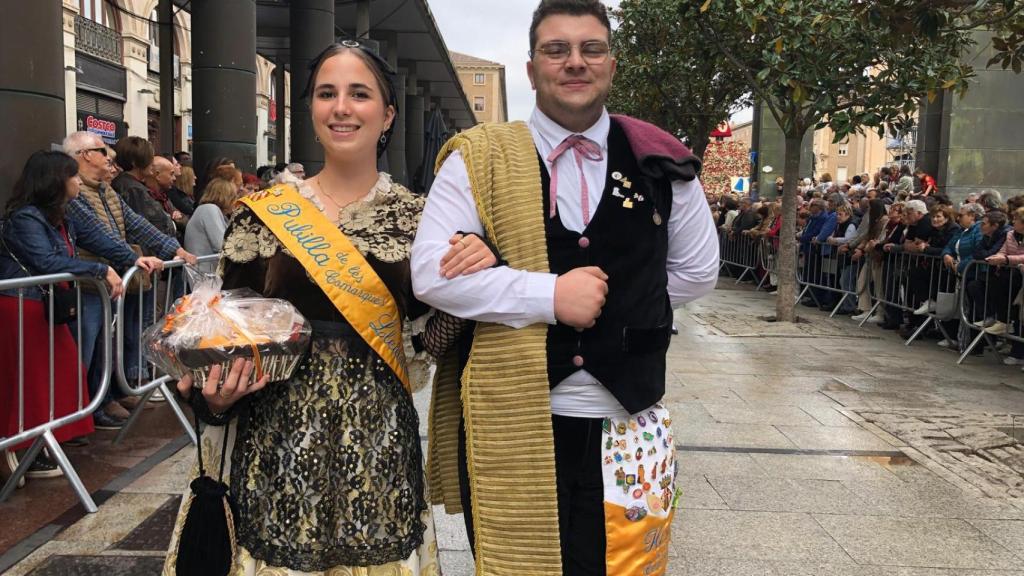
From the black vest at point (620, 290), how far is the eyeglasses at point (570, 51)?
27 cm

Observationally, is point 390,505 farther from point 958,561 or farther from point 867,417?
point 867,417

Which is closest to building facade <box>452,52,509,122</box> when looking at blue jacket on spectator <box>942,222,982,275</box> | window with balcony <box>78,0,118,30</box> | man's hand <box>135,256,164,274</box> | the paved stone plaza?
window with balcony <box>78,0,118,30</box>

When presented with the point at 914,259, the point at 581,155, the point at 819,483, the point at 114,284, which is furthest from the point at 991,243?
the point at 581,155

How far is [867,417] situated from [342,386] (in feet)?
17.4

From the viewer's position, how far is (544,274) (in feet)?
6.63

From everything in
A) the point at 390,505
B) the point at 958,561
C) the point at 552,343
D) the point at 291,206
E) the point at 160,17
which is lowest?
the point at 958,561

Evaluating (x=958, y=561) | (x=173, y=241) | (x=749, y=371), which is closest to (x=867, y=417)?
(x=749, y=371)

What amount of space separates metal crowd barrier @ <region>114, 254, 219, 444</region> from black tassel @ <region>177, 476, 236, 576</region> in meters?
3.02

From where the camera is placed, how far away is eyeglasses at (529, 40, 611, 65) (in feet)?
6.98

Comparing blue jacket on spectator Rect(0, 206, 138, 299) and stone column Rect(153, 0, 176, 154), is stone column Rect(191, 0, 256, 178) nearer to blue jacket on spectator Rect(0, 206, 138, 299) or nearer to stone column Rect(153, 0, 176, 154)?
stone column Rect(153, 0, 176, 154)

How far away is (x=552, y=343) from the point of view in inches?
82.1

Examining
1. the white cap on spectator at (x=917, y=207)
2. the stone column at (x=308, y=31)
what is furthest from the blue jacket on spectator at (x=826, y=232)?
the stone column at (x=308, y=31)

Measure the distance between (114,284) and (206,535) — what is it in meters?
3.08

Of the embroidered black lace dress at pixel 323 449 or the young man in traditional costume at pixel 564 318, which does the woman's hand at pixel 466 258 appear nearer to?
the young man in traditional costume at pixel 564 318
